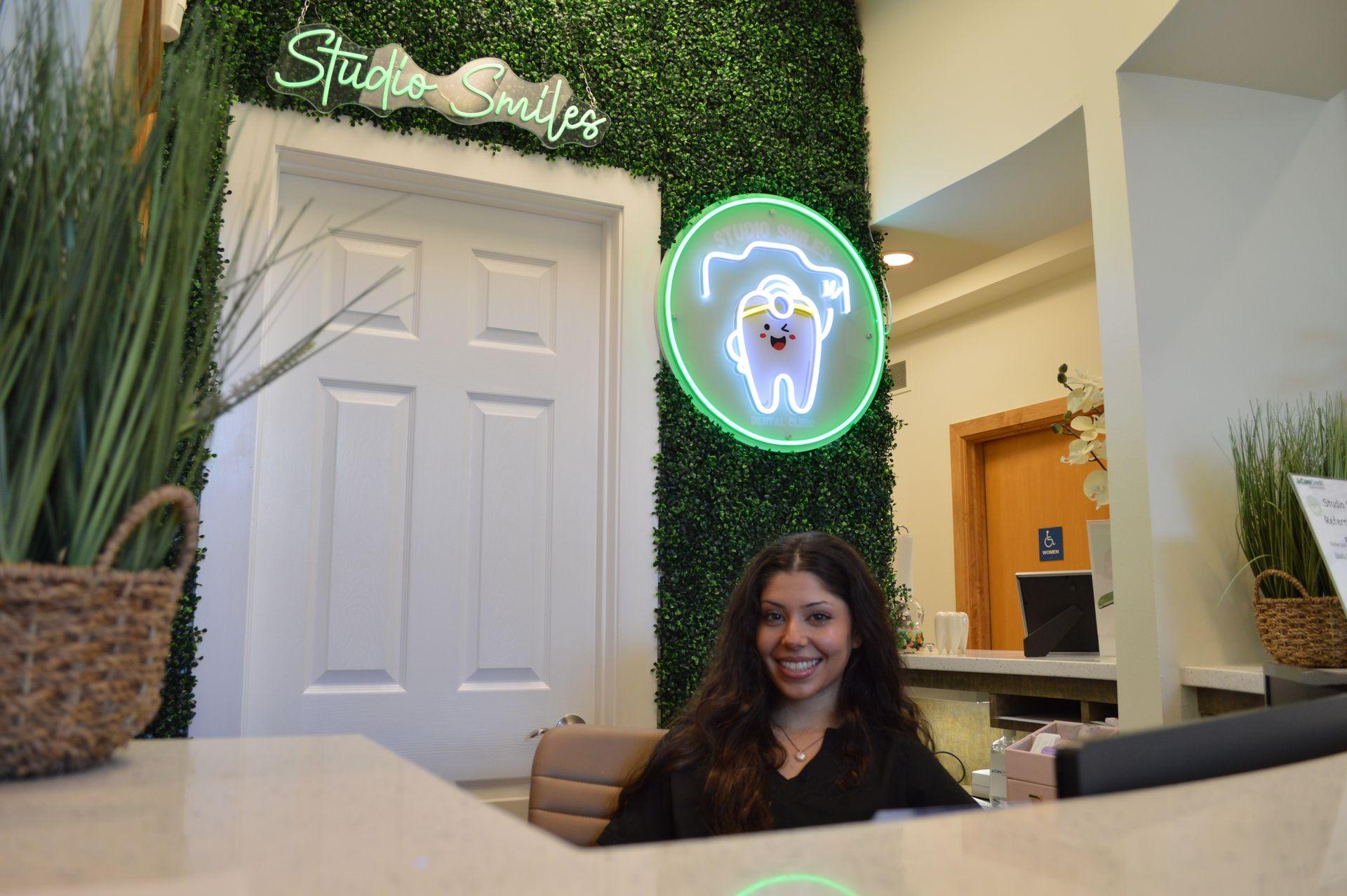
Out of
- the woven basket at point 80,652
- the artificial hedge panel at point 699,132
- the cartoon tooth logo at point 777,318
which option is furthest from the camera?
the cartoon tooth logo at point 777,318

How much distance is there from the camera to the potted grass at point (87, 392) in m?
0.61

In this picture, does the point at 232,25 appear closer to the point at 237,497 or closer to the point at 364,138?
the point at 364,138

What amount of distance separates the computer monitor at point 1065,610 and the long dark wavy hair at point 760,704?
3.65 feet

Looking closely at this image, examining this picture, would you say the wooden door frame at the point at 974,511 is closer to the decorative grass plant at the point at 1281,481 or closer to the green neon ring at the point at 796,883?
the decorative grass plant at the point at 1281,481

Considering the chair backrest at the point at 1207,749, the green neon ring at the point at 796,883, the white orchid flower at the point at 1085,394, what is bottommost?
the green neon ring at the point at 796,883

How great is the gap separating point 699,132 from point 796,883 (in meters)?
2.88

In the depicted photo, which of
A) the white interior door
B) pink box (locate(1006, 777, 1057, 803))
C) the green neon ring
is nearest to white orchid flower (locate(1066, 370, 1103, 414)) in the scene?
pink box (locate(1006, 777, 1057, 803))

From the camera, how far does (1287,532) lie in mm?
2270

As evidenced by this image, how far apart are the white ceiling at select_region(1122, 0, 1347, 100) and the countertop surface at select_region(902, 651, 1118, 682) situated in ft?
4.68

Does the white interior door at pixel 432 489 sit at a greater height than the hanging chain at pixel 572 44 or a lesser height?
lesser

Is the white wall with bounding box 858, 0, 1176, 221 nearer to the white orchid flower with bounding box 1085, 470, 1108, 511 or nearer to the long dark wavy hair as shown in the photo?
the white orchid flower with bounding box 1085, 470, 1108, 511

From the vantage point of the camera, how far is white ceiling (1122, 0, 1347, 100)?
235 cm

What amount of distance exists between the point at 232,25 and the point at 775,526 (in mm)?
1810

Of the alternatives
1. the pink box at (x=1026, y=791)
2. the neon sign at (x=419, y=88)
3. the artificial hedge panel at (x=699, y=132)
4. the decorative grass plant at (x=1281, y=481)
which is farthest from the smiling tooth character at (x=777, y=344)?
the pink box at (x=1026, y=791)
